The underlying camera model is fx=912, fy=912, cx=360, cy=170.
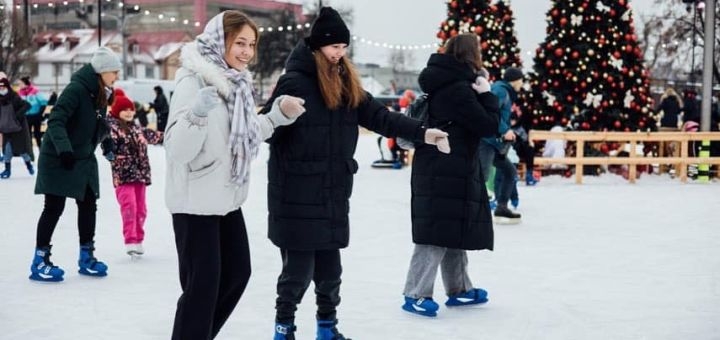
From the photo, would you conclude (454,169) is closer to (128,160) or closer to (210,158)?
(210,158)

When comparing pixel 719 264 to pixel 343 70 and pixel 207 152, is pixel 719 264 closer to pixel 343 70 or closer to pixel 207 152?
pixel 343 70

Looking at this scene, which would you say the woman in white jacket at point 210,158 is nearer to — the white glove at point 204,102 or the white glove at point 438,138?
the white glove at point 204,102

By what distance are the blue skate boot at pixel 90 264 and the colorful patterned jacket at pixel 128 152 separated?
26.6 inches

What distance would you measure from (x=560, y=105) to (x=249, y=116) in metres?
12.6

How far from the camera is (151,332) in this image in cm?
479

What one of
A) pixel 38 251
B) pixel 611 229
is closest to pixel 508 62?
pixel 611 229

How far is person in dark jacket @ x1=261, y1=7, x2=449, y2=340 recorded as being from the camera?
416cm

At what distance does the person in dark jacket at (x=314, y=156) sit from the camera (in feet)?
13.6

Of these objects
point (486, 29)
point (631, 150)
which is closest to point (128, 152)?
point (631, 150)

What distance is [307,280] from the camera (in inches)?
169

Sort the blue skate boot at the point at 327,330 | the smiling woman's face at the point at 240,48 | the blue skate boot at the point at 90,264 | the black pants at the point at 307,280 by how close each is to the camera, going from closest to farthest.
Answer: the smiling woman's face at the point at 240,48
the black pants at the point at 307,280
the blue skate boot at the point at 327,330
the blue skate boot at the point at 90,264

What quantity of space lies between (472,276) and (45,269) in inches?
114

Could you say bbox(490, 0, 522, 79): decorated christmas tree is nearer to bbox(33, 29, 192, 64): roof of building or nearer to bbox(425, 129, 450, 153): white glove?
bbox(425, 129, 450, 153): white glove

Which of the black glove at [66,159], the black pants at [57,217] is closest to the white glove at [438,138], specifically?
the black glove at [66,159]
